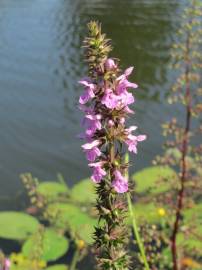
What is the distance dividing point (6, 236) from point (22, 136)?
3.54 m

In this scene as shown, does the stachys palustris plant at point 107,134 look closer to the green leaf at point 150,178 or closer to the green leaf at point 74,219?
the green leaf at point 74,219

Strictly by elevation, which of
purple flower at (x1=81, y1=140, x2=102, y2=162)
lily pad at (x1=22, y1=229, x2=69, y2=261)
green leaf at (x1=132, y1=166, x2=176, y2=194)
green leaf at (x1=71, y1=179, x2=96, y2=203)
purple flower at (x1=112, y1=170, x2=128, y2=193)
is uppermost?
green leaf at (x1=132, y1=166, x2=176, y2=194)

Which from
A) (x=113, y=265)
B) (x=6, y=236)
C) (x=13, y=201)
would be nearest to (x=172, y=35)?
(x=13, y=201)

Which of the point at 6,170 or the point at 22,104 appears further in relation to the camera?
the point at 22,104

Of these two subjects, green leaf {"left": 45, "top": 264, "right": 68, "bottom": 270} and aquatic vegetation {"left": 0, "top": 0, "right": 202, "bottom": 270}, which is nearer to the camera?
aquatic vegetation {"left": 0, "top": 0, "right": 202, "bottom": 270}

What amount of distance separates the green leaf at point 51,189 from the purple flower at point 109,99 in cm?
563

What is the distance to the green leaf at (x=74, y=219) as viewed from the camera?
21.8 ft

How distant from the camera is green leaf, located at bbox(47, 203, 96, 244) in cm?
665

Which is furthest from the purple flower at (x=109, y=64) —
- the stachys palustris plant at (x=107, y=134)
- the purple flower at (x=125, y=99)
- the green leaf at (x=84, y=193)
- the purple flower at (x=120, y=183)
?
the green leaf at (x=84, y=193)

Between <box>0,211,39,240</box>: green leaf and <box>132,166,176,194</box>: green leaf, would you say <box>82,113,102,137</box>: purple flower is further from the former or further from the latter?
<box>132,166,176,194</box>: green leaf

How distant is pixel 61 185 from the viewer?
7848 millimetres

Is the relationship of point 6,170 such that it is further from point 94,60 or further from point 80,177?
point 94,60

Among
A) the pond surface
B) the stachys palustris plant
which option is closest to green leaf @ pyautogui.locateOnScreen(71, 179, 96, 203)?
the pond surface

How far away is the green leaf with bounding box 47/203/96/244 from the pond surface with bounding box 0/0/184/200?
1491 mm
